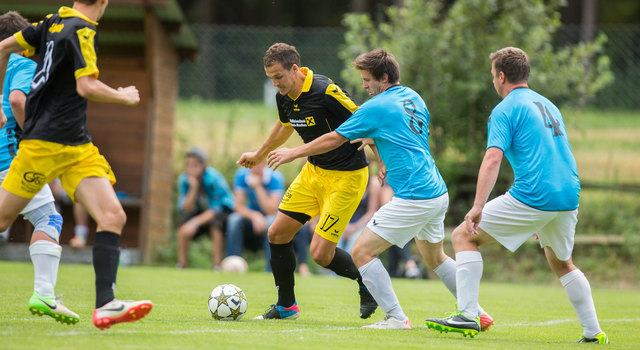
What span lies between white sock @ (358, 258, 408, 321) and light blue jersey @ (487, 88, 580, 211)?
111 centimetres

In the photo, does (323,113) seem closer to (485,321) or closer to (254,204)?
(485,321)

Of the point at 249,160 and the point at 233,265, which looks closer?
the point at 249,160

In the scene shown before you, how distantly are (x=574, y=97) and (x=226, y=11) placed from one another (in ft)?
56.1

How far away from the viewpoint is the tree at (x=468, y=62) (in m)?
13.6

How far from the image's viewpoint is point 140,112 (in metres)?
14.3

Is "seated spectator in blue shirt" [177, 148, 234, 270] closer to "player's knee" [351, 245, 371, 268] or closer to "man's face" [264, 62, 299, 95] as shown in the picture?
"man's face" [264, 62, 299, 95]

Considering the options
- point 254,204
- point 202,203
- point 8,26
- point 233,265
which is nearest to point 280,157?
point 8,26

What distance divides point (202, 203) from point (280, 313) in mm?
7054

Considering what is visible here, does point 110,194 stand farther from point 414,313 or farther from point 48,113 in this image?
point 414,313

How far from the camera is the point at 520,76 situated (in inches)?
221

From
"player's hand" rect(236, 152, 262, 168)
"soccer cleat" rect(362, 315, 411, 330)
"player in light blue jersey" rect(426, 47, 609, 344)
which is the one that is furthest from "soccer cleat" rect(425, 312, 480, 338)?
"player's hand" rect(236, 152, 262, 168)

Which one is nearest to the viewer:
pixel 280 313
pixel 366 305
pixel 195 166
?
pixel 280 313

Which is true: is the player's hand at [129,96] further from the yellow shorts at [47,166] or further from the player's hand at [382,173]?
the player's hand at [382,173]

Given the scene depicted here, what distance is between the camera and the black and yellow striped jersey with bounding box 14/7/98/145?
15.9 ft
